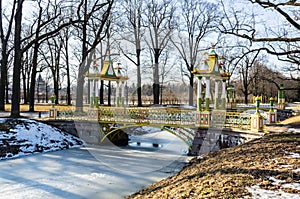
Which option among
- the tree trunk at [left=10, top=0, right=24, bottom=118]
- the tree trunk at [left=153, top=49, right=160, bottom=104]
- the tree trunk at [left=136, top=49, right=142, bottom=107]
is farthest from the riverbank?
the tree trunk at [left=136, top=49, right=142, bottom=107]

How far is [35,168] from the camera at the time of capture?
11.4 meters

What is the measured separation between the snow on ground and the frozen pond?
27.0 inches

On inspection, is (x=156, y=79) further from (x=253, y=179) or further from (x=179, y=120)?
(x=253, y=179)

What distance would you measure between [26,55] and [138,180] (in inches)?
1193

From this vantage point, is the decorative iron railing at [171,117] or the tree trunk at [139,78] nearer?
the decorative iron railing at [171,117]

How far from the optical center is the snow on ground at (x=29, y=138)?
45.7ft

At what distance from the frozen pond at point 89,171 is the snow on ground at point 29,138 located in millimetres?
685

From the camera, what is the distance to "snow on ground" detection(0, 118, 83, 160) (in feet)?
45.7

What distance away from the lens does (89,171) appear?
11070mm

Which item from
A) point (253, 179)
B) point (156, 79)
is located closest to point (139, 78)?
point (156, 79)

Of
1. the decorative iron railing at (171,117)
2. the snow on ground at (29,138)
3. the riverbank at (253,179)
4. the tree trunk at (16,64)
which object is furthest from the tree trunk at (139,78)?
the riverbank at (253,179)

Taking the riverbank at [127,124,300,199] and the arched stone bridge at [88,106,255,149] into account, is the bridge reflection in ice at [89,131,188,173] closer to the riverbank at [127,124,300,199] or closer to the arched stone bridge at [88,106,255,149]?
the arched stone bridge at [88,106,255,149]

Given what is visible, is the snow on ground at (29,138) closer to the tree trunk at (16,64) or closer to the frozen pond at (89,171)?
the frozen pond at (89,171)

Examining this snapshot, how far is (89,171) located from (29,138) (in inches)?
223
